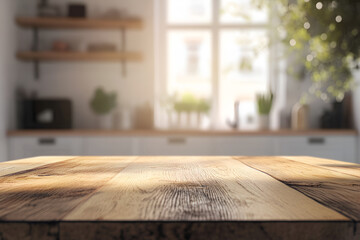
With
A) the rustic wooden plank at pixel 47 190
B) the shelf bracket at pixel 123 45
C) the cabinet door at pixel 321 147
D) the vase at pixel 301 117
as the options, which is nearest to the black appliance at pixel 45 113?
the shelf bracket at pixel 123 45

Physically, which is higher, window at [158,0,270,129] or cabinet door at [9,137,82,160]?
window at [158,0,270,129]

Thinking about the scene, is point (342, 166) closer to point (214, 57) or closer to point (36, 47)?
point (214, 57)

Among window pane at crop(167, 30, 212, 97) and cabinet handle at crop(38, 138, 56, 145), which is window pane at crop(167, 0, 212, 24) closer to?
window pane at crop(167, 30, 212, 97)

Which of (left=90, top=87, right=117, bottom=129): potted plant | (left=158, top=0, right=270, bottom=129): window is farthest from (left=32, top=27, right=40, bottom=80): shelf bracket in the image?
(left=158, top=0, right=270, bottom=129): window

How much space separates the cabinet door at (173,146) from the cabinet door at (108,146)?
0.35 ft

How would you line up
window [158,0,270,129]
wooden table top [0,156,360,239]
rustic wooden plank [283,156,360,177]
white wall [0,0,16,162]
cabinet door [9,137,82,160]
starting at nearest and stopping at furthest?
wooden table top [0,156,360,239] → rustic wooden plank [283,156,360,177] → cabinet door [9,137,82,160] → white wall [0,0,16,162] → window [158,0,270,129]

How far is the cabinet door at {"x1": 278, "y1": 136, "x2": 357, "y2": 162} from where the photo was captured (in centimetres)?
312

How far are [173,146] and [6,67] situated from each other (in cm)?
177

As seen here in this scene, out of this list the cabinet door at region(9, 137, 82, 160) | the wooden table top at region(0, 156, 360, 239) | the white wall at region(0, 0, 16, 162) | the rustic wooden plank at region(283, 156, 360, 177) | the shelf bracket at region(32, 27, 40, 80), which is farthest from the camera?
the shelf bracket at region(32, 27, 40, 80)

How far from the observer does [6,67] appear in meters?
3.35

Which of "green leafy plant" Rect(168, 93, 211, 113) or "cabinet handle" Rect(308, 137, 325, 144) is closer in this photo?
"cabinet handle" Rect(308, 137, 325, 144)

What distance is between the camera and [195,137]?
10.3ft

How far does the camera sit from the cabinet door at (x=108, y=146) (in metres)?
3.13

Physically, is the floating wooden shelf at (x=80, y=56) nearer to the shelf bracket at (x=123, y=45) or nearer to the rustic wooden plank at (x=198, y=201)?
the shelf bracket at (x=123, y=45)
